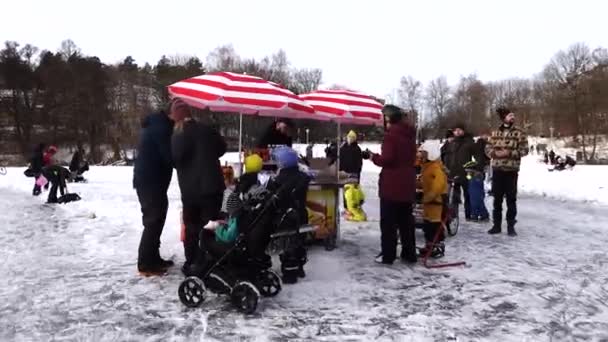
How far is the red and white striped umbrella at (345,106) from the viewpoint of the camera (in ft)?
26.6

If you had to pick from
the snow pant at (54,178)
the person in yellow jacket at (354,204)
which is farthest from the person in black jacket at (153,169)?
the snow pant at (54,178)

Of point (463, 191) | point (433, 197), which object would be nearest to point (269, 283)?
point (433, 197)

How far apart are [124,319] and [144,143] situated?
6.22 ft

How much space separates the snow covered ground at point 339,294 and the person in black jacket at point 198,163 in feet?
2.99

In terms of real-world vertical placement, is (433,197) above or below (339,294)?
above

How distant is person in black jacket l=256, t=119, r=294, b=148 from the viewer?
25.6 ft

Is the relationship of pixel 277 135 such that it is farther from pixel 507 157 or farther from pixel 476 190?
pixel 476 190

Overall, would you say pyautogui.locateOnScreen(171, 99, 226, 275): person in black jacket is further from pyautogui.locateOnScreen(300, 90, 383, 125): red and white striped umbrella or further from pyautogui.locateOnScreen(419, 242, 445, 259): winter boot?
pyautogui.locateOnScreen(300, 90, 383, 125): red and white striped umbrella

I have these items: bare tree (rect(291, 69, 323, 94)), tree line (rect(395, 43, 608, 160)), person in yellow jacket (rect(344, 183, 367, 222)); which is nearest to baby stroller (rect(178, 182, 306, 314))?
→ person in yellow jacket (rect(344, 183, 367, 222))

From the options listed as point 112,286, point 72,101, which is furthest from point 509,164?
point 72,101

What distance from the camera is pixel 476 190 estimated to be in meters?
9.86

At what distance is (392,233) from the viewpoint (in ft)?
20.9

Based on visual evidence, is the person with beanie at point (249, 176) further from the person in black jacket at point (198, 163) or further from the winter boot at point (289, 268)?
the winter boot at point (289, 268)

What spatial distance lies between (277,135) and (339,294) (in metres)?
3.18
